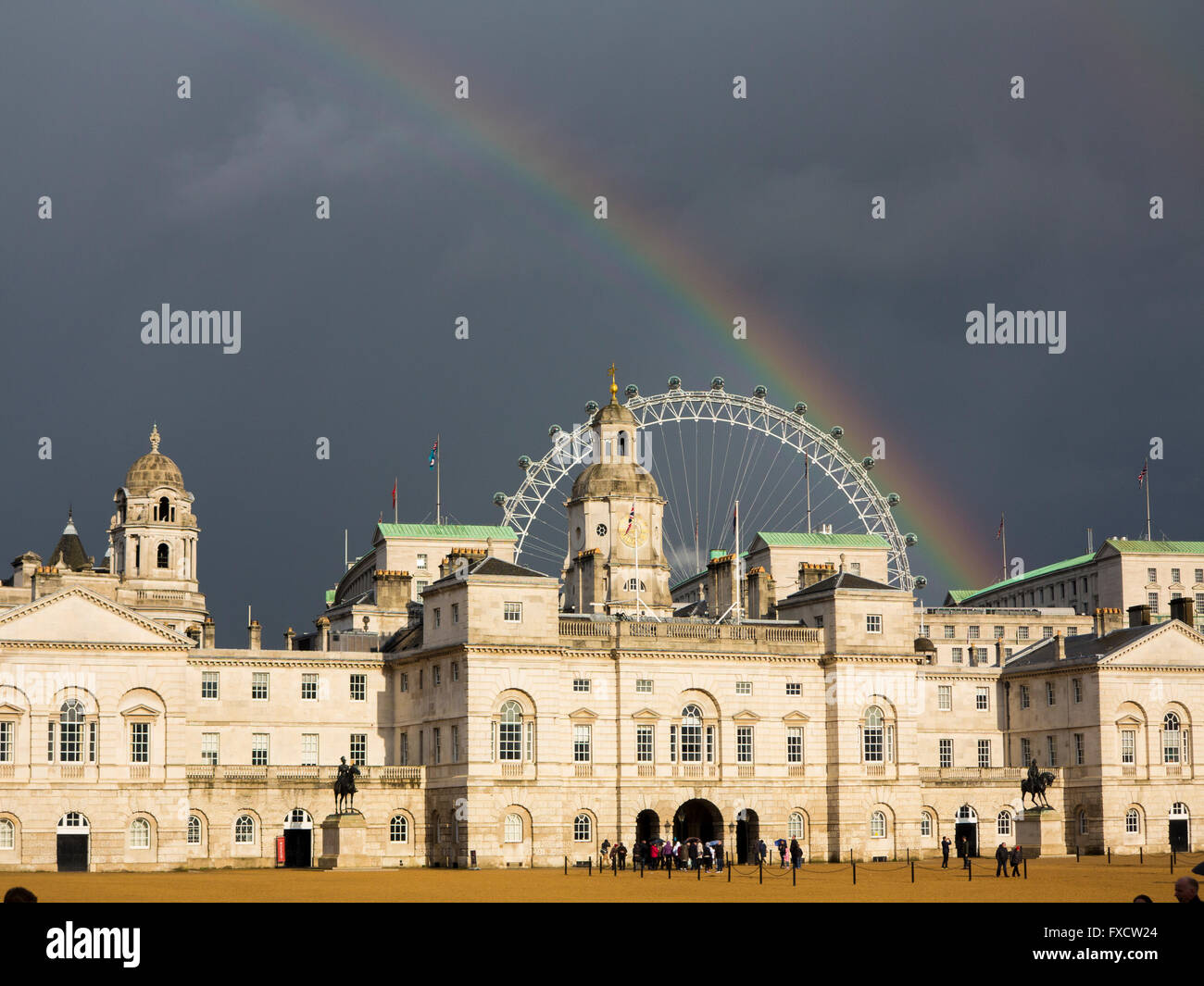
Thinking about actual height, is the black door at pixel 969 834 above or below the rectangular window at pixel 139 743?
below

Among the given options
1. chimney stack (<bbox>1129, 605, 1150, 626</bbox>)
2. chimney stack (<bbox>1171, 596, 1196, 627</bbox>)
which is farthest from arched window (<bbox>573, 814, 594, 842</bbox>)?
chimney stack (<bbox>1171, 596, 1196, 627</bbox>)

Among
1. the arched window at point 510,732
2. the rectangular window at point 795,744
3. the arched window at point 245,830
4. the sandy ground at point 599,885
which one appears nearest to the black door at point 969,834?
the rectangular window at point 795,744

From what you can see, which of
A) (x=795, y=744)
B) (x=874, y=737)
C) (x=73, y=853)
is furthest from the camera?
(x=874, y=737)

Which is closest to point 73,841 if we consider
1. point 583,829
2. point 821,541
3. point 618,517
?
point 583,829

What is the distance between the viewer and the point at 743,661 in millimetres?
97188

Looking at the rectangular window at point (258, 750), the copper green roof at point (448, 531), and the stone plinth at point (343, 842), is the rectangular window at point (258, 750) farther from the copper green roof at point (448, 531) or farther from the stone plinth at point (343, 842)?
the copper green roof at point (448, 531)

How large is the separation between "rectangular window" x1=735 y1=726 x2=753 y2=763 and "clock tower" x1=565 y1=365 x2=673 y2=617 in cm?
3047

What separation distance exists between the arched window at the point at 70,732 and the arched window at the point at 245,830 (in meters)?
7.97

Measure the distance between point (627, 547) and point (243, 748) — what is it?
140 feet

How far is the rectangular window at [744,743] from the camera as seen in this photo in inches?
3814

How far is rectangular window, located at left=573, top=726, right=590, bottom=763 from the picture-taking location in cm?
9375

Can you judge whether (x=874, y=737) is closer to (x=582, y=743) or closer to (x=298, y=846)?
(x=582, y=743)

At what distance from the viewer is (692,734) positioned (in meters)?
96.3

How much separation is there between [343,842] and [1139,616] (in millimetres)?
58499
